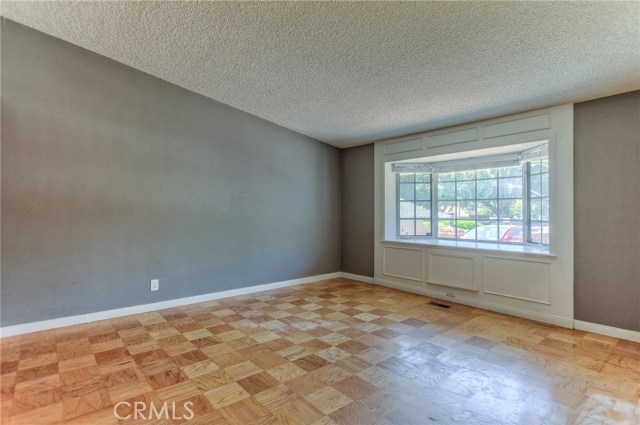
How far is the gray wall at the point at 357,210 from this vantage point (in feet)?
17.5

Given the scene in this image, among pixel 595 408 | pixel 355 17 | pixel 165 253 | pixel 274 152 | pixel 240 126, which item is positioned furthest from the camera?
pixel 274 152

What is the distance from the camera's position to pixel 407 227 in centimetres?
519

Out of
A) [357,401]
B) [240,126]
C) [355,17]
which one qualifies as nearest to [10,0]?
[240,126]

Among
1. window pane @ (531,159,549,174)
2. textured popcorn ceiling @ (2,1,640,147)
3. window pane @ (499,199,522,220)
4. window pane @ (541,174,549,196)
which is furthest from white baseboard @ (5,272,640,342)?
textured popcorn ceiling @ (2,1,640,147)

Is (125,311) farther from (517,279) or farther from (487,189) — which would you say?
(487,189)

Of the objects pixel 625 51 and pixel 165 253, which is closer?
pixel 625 51

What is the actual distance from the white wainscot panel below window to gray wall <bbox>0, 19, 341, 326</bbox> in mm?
2891

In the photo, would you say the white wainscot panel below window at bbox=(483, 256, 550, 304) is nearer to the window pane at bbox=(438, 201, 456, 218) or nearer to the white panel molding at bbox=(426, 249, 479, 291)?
the white panel molding at bbox=(426, 249, 479, 291)

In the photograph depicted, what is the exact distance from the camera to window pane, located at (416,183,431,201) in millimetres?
5047

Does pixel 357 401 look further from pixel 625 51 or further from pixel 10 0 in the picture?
pixel 10 0

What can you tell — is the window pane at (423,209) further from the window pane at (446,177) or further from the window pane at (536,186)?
the window pane at (536,186)

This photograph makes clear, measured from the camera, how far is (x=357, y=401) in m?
1.97

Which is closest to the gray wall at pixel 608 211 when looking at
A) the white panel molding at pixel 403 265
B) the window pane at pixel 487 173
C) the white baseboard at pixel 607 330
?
the white baseboard at pixel 607 330

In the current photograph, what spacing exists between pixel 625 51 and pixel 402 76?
1.67 meters
